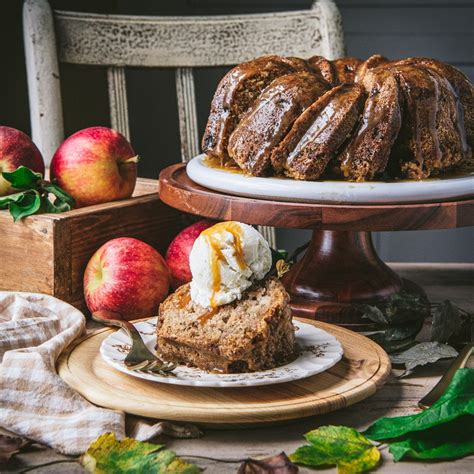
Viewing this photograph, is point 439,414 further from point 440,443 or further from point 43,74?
point 43,74

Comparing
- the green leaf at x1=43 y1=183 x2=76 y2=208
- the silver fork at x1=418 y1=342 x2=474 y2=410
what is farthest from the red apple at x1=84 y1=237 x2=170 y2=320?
the silver fork at x1=418 y1=342 x2=474 y2=410

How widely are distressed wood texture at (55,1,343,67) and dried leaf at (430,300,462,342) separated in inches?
49.0

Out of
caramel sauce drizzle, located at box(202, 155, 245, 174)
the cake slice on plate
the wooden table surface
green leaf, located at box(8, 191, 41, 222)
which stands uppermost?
caramel sauce drizzle, located at box(202, 155, 245, 174)

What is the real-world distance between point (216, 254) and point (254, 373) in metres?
0.17

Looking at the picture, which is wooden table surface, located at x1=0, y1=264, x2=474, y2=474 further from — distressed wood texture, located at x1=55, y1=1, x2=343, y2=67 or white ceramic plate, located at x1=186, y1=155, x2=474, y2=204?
distressed wood texture, located at x1=55, y1=1, x2=343, y2=67

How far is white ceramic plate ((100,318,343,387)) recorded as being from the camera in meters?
1.06

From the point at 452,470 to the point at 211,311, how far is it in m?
0.38

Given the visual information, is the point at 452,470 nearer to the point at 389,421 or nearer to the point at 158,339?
the point at 389,421

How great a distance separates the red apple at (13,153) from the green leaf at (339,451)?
909 mm

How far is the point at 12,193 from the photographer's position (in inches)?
65.9

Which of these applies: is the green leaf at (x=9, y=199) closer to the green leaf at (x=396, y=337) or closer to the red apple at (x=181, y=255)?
the red apple at (x=181, y=255)

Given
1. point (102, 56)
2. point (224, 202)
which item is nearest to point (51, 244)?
point (224, 202)

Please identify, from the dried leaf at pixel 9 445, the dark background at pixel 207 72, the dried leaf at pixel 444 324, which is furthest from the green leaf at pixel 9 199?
the dark background at pixel 207 72

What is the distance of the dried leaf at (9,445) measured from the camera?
97 centimetres
